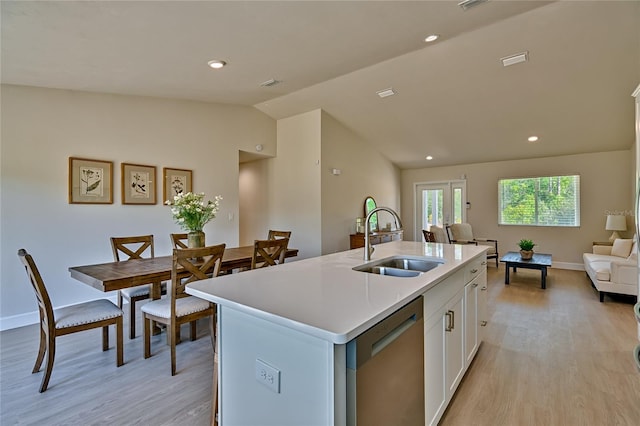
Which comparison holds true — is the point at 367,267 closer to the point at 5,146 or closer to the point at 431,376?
the point at 431,376

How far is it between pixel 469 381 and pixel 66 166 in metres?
4.60

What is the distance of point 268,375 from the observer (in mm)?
1112

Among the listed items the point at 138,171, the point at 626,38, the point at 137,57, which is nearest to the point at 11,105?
the point at 138,171

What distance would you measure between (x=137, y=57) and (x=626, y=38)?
4891mm

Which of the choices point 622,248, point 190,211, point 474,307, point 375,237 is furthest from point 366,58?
point 622,248

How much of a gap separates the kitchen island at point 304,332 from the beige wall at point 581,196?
19.6 feet

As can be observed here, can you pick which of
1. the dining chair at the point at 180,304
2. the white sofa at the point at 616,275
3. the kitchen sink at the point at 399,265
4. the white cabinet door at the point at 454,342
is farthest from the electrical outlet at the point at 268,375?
the white sofa at the point at 616,275

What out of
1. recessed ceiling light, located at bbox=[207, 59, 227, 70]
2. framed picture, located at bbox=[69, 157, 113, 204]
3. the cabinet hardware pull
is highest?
recessed ceiling light, located at bbox=[207, 59, 227, 70]

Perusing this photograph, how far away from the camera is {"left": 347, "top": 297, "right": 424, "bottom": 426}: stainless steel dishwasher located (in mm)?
985

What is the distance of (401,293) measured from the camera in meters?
1.29

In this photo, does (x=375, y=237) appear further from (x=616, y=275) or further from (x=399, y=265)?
(x=399, y=265)

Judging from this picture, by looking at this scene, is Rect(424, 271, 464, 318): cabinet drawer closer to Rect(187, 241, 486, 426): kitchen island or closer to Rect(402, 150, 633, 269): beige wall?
Rect(187, 241, 486, 426): kitchen island

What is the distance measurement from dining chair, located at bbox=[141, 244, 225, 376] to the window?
6.67 meters

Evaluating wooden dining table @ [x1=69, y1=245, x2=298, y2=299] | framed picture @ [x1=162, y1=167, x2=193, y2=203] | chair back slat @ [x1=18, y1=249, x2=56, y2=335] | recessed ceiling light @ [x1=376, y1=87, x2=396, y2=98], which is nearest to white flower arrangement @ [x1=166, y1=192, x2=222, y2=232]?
wooden dining table @ [x1=69, y1=245, x2=298, y2=299]
